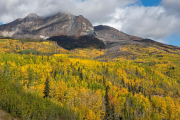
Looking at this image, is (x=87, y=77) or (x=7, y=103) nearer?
(x=7, y=103)

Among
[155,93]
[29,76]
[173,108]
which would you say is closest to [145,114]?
[173,108]

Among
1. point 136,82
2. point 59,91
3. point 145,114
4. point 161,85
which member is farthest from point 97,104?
point 161,85

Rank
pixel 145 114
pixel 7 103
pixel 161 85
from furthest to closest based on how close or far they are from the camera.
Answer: pixel 161 85 < pixel 145 114 < pixel 7 103

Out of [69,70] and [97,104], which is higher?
[69,70]

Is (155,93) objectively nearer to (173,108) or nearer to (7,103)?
(173,108)

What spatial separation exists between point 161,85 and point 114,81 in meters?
72.6

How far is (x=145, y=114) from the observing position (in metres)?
111

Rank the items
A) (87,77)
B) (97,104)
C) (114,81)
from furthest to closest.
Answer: (114,81) < (87,77) < (97,104)

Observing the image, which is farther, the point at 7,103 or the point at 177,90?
the point at 177,90

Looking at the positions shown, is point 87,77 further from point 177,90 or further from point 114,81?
point 177,90

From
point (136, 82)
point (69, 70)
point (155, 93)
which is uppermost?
point (69, 70)

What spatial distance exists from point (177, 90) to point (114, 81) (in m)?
86.8

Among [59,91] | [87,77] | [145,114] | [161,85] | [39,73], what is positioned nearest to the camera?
[59,91]

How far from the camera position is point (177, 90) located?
619 feet
